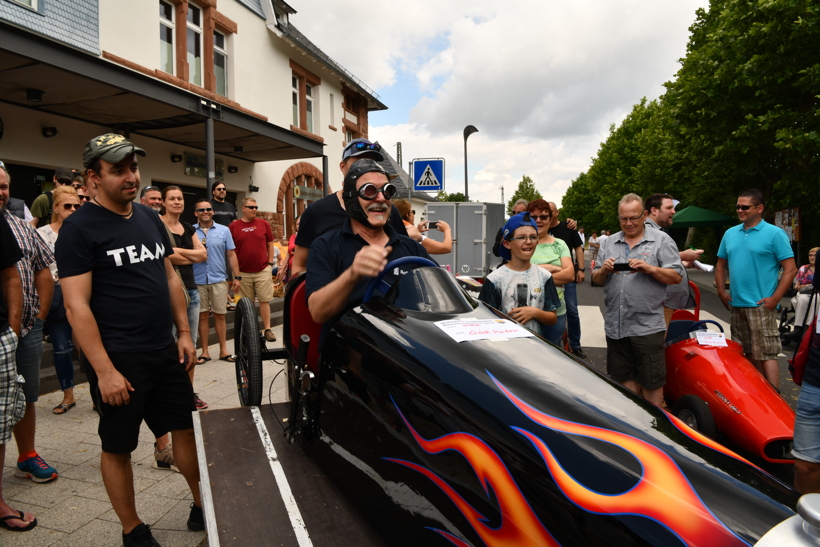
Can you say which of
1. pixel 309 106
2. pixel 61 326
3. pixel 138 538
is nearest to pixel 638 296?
pixel 138 538

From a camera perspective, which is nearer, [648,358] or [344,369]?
[344,369]

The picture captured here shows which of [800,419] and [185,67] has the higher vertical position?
[185,67]

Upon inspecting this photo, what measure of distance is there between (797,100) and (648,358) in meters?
14.4

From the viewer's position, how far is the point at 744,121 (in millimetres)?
15164

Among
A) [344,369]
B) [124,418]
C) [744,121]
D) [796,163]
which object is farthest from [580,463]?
[744,121]

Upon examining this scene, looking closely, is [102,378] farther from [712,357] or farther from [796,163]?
[796,163]

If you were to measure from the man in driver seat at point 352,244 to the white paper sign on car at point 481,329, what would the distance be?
0.51 meters

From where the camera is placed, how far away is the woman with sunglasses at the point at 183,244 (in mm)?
4590

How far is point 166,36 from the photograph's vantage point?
1136 cm

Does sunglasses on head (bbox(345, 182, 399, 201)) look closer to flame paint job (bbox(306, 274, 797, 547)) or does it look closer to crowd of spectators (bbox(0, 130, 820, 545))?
crowd of spectators (bbox(0, 130, 820, 545))

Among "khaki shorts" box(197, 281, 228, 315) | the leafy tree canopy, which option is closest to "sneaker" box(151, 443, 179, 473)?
"khaki shorts" box(197, 281, 228, 315)

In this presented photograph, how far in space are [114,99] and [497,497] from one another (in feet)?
31.1

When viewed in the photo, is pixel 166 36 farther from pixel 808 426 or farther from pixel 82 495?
pixel 808 426

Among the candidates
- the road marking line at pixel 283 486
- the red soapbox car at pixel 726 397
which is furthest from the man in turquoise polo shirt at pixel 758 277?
the road marking line at pixel 283 486
